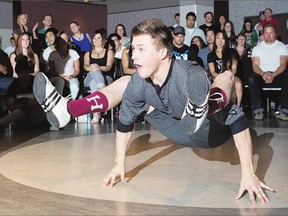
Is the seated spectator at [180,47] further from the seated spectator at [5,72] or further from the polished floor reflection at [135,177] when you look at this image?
the seated spectator at [5,72]

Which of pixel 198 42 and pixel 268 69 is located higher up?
pixel 198 42

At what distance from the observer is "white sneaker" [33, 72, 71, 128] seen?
277cm

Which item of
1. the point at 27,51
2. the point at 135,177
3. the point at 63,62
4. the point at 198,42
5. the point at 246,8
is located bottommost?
the point at 135,177

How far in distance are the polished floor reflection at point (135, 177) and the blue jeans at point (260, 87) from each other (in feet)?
5.17

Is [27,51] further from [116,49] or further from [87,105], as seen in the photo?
[87,105]

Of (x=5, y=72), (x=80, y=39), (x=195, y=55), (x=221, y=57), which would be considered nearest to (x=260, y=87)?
(x=221, y=57)

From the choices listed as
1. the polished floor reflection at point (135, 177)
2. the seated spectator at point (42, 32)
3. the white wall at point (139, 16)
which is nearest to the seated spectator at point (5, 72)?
the seated spectator at point (42, 32)

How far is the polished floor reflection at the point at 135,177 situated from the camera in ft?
8.00

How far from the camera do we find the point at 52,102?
9.12 feet

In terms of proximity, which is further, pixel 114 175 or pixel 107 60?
pixel 107 60

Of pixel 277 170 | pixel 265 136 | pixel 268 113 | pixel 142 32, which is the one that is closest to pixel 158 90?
pixel 142 32

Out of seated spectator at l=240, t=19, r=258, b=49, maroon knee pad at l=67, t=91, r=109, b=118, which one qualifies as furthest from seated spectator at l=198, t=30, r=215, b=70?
maroon knee pad at l=67, t=91, r=109, b=118

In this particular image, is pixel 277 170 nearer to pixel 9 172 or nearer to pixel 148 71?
pixel 148 71

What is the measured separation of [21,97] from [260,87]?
3143mm
